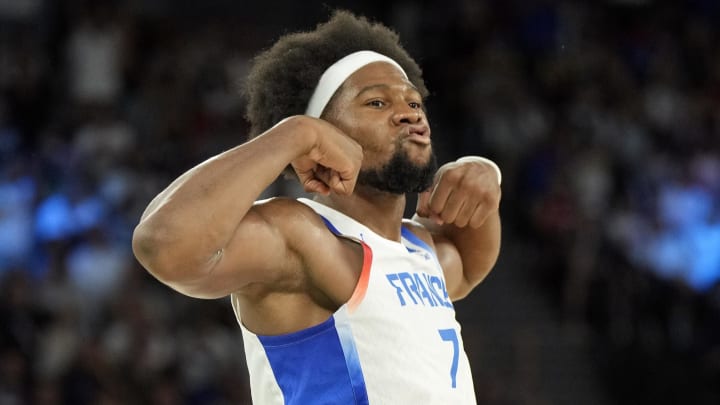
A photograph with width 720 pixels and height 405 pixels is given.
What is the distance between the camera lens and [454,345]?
12.3ft

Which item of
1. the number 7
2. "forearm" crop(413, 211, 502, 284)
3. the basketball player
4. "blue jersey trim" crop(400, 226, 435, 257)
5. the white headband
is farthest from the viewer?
"forearm" crop(413, 211, 502, 284)

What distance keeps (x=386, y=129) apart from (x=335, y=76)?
30 centimetres

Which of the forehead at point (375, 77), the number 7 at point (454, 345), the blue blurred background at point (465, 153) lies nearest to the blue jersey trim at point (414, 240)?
the number 7 at point (454, 345)

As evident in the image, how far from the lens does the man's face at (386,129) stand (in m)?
3.77

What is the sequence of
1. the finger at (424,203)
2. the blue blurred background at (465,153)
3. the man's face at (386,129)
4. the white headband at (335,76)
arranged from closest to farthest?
1. the man's face at (386,129)
2. the white headband at (335,76)
3. the finger at (424,203)
4. the blue blurred background at (465,153)

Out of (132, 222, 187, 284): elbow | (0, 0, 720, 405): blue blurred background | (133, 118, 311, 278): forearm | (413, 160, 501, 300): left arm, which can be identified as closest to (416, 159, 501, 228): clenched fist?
(413, 160, 501, 300): left arm

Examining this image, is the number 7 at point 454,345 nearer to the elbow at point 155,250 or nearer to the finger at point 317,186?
the finger at point 317,186

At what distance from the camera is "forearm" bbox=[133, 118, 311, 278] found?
2.98m

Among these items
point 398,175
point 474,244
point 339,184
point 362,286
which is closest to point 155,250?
point 339,184

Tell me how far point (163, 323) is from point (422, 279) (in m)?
5.46

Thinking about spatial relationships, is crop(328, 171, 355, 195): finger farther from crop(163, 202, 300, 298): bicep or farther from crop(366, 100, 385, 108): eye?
crop(366, 100, 385, 108): eye

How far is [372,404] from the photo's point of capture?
3.45 meters

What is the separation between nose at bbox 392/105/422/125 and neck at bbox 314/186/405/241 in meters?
0.27

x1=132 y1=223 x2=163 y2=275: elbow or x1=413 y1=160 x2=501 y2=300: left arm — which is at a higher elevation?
x1=132 y1=223 x2=163 y2=275: elbow
